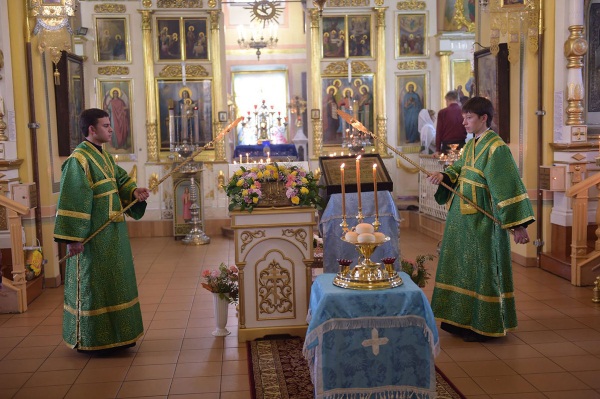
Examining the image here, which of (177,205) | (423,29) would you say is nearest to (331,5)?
(423,29)

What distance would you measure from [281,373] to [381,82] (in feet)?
29.0

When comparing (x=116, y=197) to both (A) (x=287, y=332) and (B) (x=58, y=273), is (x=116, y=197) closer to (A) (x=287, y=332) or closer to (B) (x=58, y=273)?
(A) (x=287, y=332)

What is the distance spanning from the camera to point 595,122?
28.3ft

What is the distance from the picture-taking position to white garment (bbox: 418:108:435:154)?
1282cm

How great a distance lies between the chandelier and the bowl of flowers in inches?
501

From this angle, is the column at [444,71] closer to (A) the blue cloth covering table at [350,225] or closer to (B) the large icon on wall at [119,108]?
(B) the large icon on wall at [119,108]

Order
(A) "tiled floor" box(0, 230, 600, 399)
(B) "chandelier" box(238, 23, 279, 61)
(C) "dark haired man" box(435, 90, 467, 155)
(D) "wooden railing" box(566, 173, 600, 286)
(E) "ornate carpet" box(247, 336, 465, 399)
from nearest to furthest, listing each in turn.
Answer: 1. (E) "ornate carpet" box(247, 336, 465, 399)
2. (A) "tiled floor" box(0, 230, 600, 399)
3. (D) "wooden railing" box(566, 173, 600, 286)
4. (C) "dark haired man" box(435, 90, 467, 155)
5. (B) "chandelier" box(238, 23, 279, 61)

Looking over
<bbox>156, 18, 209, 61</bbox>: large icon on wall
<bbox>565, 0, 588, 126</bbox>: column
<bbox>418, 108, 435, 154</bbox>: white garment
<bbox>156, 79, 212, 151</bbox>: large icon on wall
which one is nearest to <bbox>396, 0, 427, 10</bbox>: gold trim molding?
<bbox>418, 108, 435, 154</bbox>: white garment

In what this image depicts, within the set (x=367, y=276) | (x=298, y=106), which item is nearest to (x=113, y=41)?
(x=298, y=106)

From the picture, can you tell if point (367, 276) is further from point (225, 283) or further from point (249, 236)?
point (225, 283)

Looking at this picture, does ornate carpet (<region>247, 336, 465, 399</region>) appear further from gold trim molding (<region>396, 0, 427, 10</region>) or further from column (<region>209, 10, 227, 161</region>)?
gold trim molding (<region>396, 0, 427, 10</region>)

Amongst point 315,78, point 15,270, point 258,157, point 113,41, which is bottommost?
point 15,270

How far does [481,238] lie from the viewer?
558cm

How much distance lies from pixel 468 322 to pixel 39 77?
546 centimetres
